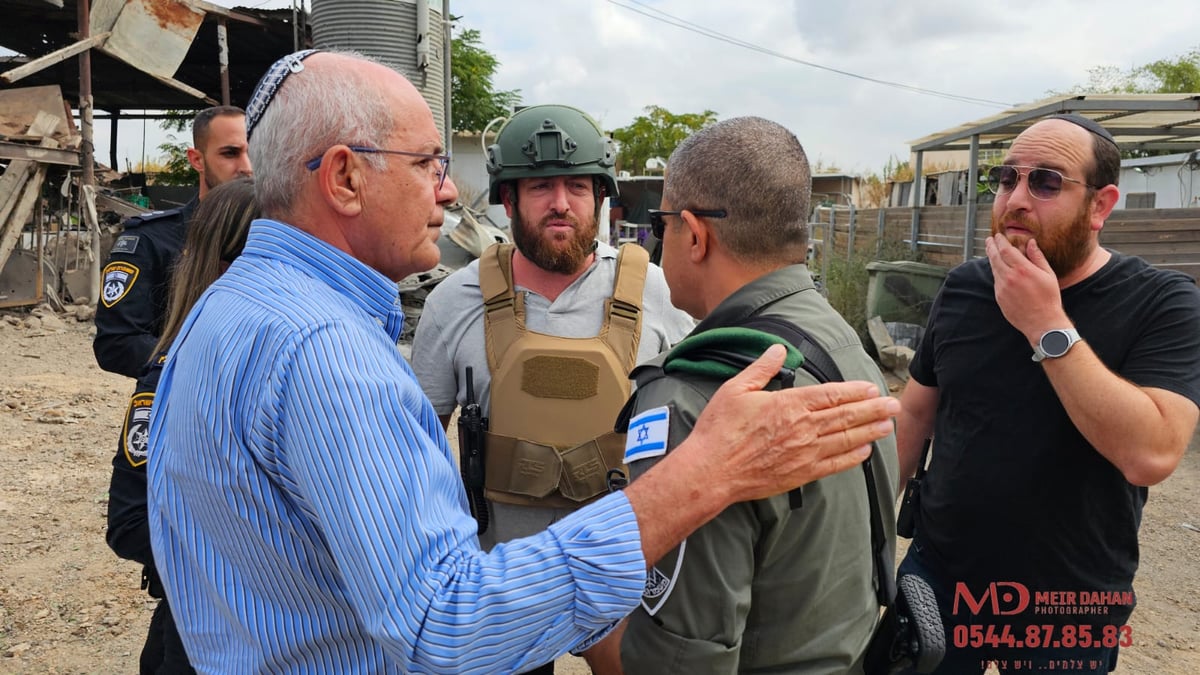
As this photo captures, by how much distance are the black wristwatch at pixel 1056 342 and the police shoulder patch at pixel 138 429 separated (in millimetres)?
2320

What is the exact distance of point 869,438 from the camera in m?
1.37

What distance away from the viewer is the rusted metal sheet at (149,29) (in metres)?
12.9

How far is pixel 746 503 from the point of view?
1451 mm

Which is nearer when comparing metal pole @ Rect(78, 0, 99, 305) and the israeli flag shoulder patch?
the israeli flag shoulder patch

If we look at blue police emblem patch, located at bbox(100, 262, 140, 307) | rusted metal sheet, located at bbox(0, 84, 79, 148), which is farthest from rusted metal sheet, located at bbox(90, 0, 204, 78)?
blue police emblem patch, located at bbox(100, 262, 140, 307)

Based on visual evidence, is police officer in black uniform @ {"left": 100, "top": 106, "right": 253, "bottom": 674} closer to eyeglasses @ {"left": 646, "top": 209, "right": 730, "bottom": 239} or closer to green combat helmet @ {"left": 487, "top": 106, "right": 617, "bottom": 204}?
green combat helmet @ {"left": 487, "top": 106, "right": 617, "bottom": 204}

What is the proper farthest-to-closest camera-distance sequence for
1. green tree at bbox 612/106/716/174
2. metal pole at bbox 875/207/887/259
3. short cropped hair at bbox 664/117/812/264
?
1. green tree at bbox 612/106/716/174
2. metal pole at bbox 875/207/887/259
3. short cropped hair at bbox 664/117/812/264

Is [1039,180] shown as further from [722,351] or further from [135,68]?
[135,68]

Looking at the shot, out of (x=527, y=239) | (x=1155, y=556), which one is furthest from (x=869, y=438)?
(x=1155, y=556)

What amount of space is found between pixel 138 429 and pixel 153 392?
101 mm

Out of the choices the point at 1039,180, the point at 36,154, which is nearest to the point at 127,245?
the point at 1039,180

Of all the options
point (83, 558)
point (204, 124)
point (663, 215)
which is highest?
point (204, 124)

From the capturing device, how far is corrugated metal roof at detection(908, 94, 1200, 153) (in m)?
7.80
